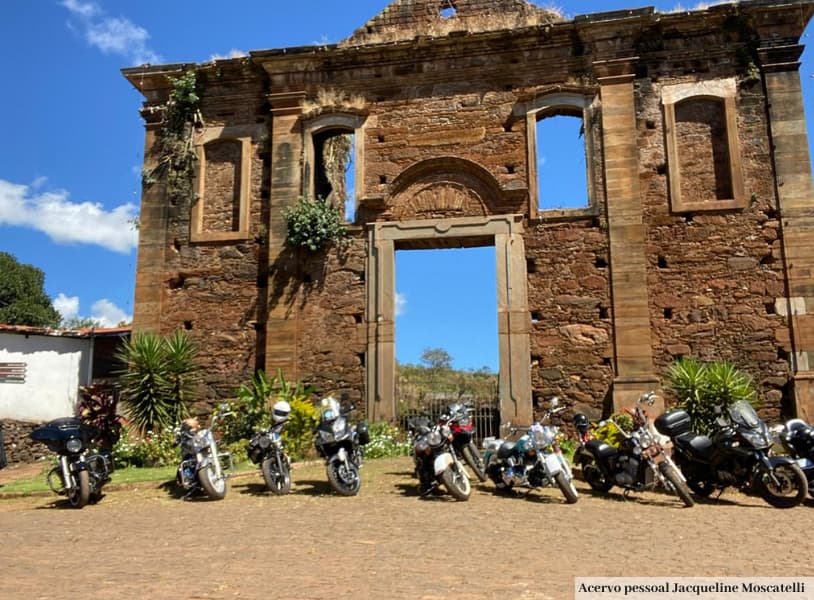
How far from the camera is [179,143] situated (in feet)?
47.3

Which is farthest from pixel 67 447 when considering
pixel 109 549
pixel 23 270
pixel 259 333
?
pixel 23 270

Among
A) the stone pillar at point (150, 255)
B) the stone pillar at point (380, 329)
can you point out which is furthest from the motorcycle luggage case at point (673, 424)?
the stone pillar at point (150, 255)

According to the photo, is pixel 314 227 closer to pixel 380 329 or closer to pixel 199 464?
pixel 380 329

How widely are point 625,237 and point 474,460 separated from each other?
5448mm

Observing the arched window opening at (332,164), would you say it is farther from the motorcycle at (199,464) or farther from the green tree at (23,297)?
the green tree at (23,297)

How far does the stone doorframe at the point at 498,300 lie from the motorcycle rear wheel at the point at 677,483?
183 inches

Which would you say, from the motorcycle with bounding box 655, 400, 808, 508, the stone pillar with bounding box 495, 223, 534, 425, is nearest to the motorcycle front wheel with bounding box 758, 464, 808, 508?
the motorcycle with bounding box 655, 400, 808, 508

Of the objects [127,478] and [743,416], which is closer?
[743,416]

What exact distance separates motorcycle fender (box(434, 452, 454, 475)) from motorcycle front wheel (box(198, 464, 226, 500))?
258cm

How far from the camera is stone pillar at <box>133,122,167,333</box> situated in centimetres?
1371

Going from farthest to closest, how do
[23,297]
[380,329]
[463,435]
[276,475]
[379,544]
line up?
[23,297]
[380,329]
[463,435]
[276,475]
[379,544]

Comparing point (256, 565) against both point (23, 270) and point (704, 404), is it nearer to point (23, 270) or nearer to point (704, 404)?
point (704, 404)

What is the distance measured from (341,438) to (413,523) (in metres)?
1.87

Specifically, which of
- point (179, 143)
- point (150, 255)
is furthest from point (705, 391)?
point (179, 143)
